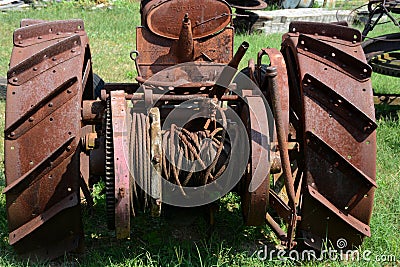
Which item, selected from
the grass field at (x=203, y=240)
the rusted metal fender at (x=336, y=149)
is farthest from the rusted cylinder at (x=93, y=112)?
the rusted metal fender at (x=336, y=149)

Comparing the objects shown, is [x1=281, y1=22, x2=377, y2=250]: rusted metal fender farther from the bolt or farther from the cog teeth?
the cog teeth

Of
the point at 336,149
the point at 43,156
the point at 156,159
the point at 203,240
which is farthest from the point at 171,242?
the point at 336,149

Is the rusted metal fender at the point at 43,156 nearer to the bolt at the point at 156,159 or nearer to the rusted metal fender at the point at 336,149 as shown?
the bolt at the point at 156,159

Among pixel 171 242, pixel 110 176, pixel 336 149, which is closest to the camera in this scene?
pixel 110 176

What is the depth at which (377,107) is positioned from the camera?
6031 mm

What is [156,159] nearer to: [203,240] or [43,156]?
[43,156]

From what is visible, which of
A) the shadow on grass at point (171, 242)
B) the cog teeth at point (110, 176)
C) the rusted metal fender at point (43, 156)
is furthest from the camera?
the shadow on grass at point (171, 242)

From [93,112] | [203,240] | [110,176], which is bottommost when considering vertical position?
[203,240]

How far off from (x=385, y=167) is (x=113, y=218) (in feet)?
8.54

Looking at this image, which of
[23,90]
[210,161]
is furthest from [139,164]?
[23,90]

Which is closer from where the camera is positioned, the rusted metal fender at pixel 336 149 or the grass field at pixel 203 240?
the rusted metal fender at pixel 336 149

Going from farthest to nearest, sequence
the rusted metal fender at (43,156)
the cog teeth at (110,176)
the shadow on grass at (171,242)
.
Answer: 1. the shadow on grass at (171,242)
2. the rusted metal fender at (43,156)
3. the cog teeth at (110,176)

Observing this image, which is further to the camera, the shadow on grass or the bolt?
the shadow on grass

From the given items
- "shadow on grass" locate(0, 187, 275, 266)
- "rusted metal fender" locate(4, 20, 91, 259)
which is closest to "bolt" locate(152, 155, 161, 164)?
"rusted metal fender" locate(4, 20, 91, 259)
